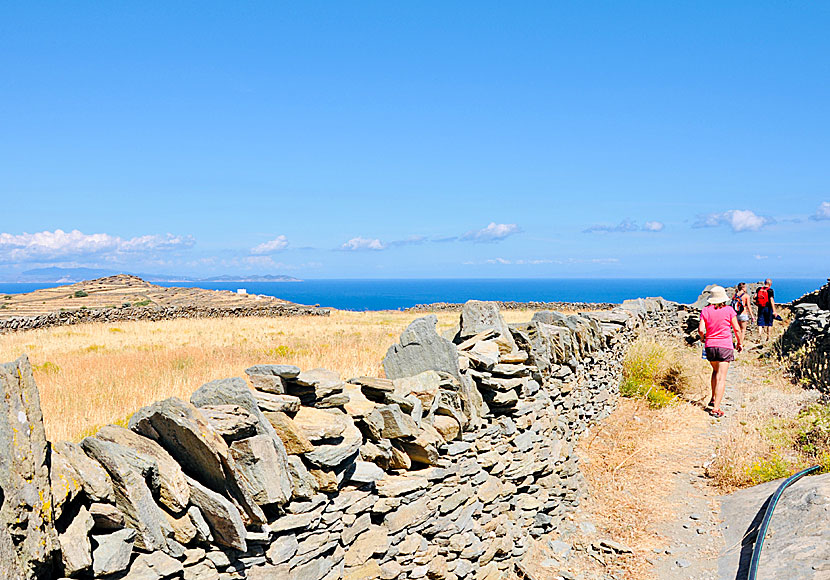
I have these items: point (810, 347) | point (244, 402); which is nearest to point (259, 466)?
point (244, 402)

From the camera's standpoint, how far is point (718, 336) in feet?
39.0

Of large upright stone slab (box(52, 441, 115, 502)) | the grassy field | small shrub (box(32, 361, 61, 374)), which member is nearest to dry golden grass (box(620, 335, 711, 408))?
the grassy field

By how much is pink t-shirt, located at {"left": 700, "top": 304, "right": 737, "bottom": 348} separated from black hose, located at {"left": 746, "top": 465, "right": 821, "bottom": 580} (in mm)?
3918

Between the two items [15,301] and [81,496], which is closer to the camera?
[81,496]

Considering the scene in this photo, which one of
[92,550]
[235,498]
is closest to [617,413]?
[235,498]

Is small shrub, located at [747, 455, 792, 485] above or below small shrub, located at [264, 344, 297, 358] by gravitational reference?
below

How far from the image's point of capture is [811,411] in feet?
35.0

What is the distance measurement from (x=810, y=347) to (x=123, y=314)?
28060mm

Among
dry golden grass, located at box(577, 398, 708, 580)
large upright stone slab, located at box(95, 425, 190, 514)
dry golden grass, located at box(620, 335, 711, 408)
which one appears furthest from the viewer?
dry golden grass, located at box(620, 335, 711, 408)

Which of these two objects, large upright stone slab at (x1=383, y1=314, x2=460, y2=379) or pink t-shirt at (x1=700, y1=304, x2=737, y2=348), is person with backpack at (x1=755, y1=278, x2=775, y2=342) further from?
large upright stone slab at (x1=383, y1=314, x2=460, y2=379)

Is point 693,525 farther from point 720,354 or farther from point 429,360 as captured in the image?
point 720,354

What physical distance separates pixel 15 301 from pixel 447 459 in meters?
43.6

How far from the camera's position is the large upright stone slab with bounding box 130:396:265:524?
389cm

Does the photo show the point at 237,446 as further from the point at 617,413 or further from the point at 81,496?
the point at 617,413
